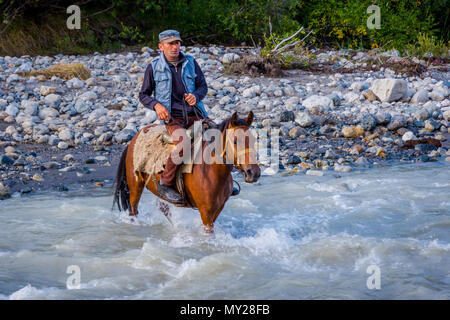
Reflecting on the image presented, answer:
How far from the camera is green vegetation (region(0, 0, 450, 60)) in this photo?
52.5 ft

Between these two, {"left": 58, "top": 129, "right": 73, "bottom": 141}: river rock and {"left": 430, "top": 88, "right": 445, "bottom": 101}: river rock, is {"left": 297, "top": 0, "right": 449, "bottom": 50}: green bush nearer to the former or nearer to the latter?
{"left": 430, "top": 88, "right": 445, "bottom": 101}: river rock

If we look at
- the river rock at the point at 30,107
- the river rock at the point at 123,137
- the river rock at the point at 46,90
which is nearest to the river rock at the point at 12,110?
the river rock at the point at 30,107

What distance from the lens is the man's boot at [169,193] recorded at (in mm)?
5426

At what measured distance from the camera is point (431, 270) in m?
5.12

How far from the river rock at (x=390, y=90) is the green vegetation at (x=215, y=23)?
461cm

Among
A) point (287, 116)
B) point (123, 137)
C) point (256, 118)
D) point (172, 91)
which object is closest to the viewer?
point (172, 91)

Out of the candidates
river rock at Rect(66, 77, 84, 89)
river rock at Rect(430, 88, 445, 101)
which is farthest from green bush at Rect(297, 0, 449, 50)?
river rock at Rect(66, 77, 84, 89)

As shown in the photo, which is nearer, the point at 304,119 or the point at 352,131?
the point at 352,131

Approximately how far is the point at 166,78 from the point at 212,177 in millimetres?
1195

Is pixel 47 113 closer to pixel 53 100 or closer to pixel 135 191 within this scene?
pixel 53 100

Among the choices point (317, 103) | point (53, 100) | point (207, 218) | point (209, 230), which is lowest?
point (209, 230)

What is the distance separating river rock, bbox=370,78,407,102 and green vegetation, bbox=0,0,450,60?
181 inches

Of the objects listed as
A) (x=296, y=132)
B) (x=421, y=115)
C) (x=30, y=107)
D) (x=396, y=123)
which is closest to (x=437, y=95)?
(x=421, y=115)

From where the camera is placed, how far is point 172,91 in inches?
226
